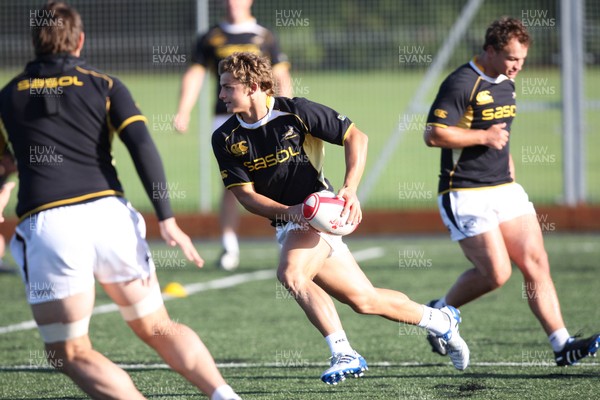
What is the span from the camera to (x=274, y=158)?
5.29 metres

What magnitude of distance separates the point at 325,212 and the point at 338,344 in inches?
27.9

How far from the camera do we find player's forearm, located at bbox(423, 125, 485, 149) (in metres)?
5.93

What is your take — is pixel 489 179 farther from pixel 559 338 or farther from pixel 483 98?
pixel 559 338

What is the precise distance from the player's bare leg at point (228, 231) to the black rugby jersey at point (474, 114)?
4705mm

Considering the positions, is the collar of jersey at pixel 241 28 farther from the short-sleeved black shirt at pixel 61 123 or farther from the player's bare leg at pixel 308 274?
the short-sleeved black shirt at pixel 61 123

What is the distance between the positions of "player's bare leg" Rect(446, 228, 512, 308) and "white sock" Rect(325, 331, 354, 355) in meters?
1.22

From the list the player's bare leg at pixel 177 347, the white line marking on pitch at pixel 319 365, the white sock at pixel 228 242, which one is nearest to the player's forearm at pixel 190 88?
the white sock at pixel 228 242

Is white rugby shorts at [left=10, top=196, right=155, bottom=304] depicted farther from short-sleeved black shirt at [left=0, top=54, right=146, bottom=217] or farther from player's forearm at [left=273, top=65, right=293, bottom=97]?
player's forearm at [left=273, top=65, right=293, bottom=97]

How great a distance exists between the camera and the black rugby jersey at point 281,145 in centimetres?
526

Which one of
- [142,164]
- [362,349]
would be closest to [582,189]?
[362,349]

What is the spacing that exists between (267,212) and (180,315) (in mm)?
3167

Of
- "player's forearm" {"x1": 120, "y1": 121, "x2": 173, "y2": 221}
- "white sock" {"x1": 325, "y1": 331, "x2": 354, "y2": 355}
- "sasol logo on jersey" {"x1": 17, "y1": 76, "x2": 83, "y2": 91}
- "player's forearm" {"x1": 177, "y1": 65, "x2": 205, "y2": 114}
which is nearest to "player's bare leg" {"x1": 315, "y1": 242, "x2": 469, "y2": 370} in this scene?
"white sock" {"x1": 325, "y1": 331, "x2": 354, "y2": 355}

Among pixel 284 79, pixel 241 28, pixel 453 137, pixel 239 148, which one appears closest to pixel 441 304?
pixel 453 137

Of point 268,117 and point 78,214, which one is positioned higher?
point 268,117
